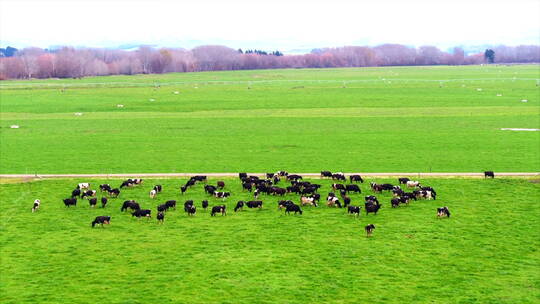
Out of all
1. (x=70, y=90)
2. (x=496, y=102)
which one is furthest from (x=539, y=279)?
(x=70, y=90)

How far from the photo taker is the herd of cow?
1464 inches

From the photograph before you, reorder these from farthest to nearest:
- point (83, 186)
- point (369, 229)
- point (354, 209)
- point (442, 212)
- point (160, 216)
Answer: point (83, 186)
point (442, 212)
point (354, 209)
point (160, 216)
point (369, 229)

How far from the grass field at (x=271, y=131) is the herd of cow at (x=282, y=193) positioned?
6.02 meters

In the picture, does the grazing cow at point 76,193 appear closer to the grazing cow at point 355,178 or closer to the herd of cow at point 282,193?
the herd of cow at point 282,193

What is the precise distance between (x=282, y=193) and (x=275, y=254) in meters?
10.1

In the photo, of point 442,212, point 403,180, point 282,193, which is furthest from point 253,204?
point 403,180

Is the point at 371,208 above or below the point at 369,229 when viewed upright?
above

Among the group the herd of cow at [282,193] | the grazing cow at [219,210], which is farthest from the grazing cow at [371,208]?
the grazing cow at [219,210]

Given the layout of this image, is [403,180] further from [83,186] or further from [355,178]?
[83,186]

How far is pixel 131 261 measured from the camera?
100ft

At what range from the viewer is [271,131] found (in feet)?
240

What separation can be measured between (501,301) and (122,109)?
266ft

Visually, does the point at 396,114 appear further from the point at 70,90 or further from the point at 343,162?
the point at 70,90

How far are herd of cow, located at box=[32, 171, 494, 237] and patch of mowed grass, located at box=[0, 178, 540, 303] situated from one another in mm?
560
